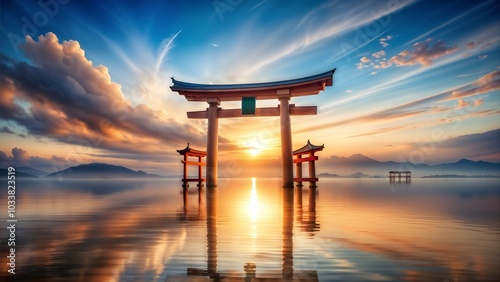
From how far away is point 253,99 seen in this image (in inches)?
898

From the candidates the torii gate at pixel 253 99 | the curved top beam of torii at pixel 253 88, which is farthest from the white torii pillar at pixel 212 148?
the curved top beam of torii at pixel 253 88

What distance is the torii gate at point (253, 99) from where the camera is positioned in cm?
2106

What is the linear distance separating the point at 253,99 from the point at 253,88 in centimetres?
94

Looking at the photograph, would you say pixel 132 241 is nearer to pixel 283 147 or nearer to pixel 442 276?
pixel 442 276

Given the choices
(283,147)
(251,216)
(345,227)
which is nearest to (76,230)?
(251,216)

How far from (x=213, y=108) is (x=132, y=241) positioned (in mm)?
18771

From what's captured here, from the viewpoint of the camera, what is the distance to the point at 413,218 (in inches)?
296

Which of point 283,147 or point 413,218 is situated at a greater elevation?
point 283,147

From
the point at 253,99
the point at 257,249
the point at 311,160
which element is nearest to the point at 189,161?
the point at 253,99

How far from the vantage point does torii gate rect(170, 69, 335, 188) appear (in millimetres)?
21062

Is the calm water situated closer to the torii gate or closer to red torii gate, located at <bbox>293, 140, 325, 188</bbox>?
the torii gate

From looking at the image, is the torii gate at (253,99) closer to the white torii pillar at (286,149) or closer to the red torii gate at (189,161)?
the white torii pillar at (286,149)

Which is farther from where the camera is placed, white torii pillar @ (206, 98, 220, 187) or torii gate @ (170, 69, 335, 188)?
white torii pillar @ (206, 98, 220, 187)

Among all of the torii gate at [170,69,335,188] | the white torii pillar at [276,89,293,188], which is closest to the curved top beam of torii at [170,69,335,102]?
the torii gate at [170,69,335,188]
